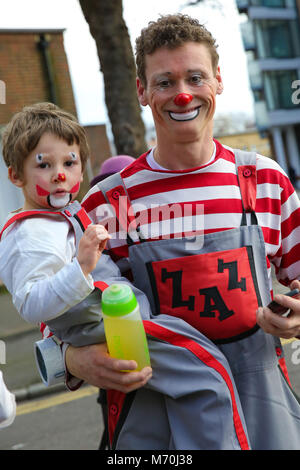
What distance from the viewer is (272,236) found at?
1697mm

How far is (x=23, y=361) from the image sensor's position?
6.44 metres

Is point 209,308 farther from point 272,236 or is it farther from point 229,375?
point 272,236

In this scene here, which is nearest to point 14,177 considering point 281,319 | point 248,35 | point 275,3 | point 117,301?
point 117,301

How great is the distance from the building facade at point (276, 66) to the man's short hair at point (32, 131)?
31.2 metres

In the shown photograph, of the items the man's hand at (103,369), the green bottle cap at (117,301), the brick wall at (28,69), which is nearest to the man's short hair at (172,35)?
the green bottle cap at (117,301)

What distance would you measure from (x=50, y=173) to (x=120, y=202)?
0.26m

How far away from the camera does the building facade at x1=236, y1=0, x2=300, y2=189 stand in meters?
31.6

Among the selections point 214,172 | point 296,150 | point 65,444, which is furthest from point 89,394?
point 296,150

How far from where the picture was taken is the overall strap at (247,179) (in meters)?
1.64

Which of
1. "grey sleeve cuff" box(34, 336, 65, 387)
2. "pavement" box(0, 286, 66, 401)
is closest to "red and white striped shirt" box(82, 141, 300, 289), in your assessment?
"grey sleeve cuff" box(34, 336, 65, 387)

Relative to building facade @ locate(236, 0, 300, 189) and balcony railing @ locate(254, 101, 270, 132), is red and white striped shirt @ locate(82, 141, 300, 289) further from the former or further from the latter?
balcony railing @ locate(254, 101, 270, 132)

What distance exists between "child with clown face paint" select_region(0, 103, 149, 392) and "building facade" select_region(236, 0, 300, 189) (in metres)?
31.3

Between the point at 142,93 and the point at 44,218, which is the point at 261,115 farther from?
the point at 44,218
